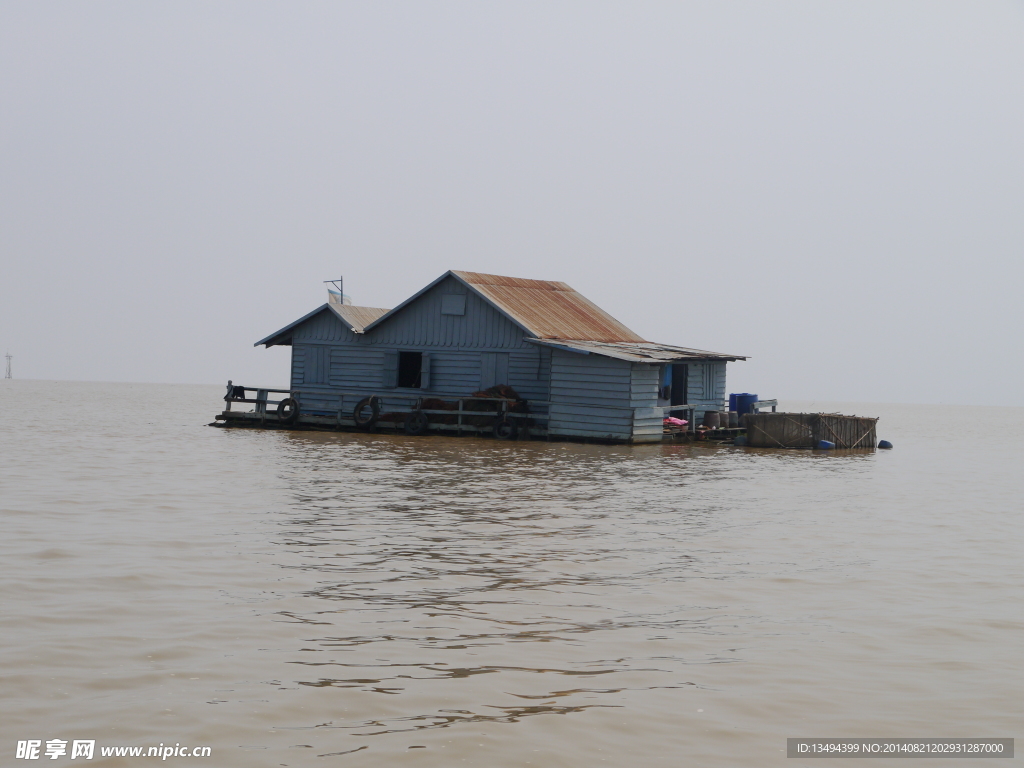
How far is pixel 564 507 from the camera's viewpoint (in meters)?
18.5

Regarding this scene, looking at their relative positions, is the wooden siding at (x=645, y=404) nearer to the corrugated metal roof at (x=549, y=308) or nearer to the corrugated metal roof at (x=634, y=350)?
the corrugated metal roof at (x=634, y=350)

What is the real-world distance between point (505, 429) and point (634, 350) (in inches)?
212

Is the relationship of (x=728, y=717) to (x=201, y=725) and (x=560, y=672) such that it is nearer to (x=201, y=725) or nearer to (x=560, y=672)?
(x=560, y=672)

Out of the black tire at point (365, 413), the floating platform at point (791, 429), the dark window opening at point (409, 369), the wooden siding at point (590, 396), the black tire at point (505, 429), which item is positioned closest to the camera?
the wooden siding at point (590, 396)

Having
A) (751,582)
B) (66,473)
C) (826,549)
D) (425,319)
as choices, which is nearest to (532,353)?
(425,319)

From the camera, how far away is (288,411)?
1567 inches

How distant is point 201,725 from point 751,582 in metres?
6.90

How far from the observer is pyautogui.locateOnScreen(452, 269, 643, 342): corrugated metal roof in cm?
3659

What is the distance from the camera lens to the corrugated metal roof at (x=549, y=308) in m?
36.6

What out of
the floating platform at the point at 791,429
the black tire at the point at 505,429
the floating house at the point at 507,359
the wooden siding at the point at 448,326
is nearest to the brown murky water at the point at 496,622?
the floating house at the point at 507,359

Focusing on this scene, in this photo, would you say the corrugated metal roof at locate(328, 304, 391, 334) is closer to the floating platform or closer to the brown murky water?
the floating platform

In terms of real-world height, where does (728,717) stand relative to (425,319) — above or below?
below

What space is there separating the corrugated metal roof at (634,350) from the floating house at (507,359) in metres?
0.07

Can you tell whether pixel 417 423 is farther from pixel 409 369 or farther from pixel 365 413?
pixel 409 369
